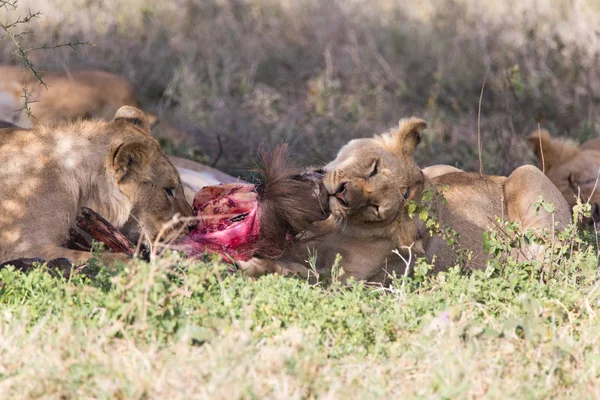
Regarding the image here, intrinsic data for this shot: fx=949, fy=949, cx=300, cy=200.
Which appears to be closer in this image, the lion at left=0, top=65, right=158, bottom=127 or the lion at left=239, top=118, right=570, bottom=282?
the lion at left=239, top=118, right=570, bottom=282

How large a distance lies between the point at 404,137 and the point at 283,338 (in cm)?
208

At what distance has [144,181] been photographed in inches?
211

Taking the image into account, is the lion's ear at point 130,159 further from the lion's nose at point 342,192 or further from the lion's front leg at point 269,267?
the lion's nose at point 342,192

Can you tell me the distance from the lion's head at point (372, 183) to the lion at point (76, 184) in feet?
3.01

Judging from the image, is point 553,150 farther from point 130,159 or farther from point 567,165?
point 130,159

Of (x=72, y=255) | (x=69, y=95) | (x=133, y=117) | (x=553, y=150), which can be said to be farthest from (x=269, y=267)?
(x=69, y=95)

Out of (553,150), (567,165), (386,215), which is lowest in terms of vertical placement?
(567,165)

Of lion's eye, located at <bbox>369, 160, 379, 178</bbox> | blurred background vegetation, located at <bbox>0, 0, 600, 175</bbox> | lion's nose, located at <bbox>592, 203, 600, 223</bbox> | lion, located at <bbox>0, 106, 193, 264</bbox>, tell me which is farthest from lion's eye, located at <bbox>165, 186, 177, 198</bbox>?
lion's nose, located at <bbox>592, 203, 600, 223</bbox>

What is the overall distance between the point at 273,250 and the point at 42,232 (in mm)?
1286

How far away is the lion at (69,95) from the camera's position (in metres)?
8.73

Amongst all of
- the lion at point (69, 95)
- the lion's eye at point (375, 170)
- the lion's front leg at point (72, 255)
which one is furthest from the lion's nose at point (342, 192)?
the lion at point (69, 95)

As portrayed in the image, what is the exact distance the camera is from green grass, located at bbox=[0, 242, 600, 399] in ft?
11.1

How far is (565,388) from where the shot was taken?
12.1ft

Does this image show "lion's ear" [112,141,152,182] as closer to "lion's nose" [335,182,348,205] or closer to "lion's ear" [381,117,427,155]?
"lion's nose" [335,182,348,205]
